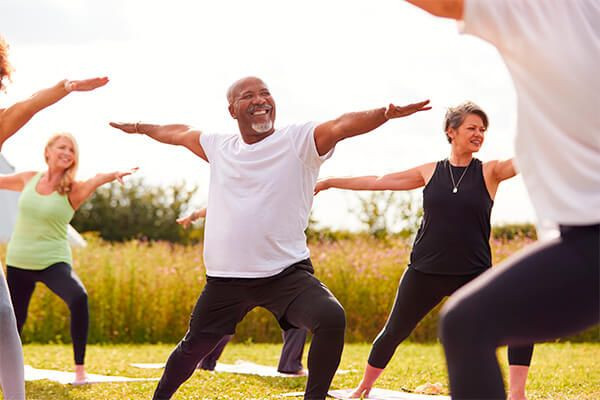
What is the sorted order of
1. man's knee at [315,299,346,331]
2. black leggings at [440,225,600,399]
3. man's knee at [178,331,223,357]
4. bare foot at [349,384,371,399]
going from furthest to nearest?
bare foot at [349,384,371,399] → man's knee at [178,331,223,357] → man's knee at [315,299,346,331] → black leggings at [440,225,600,399]

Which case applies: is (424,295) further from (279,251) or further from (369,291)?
(369,291)

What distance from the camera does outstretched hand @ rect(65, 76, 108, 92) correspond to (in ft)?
14.6

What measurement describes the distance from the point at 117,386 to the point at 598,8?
19.1 feet

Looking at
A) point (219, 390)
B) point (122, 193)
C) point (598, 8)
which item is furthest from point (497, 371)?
point (122, 193)

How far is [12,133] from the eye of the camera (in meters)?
4.41

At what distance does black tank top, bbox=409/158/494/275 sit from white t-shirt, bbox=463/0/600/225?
124 inches

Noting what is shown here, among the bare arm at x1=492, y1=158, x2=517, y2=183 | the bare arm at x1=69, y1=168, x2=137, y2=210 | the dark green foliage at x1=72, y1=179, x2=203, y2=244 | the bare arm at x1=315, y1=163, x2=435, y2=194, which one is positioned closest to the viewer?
the bare arm at x1=492, y1=158, x2=517, y2=183

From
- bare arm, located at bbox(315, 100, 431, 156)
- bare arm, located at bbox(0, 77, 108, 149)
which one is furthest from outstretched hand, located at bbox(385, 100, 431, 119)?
bare arm, located at bbox(0, 77, 108, 149)

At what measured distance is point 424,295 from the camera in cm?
595

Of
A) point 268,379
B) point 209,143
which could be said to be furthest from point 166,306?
point 209,143

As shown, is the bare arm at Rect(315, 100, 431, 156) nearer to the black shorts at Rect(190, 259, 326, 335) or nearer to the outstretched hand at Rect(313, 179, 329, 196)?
the black shorts at Rect(190, 259, 326, 335)

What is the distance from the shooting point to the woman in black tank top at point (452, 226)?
5875 mm

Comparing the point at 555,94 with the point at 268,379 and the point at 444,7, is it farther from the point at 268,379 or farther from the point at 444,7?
the point at 268,379

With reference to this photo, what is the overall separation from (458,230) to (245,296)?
167 cm
